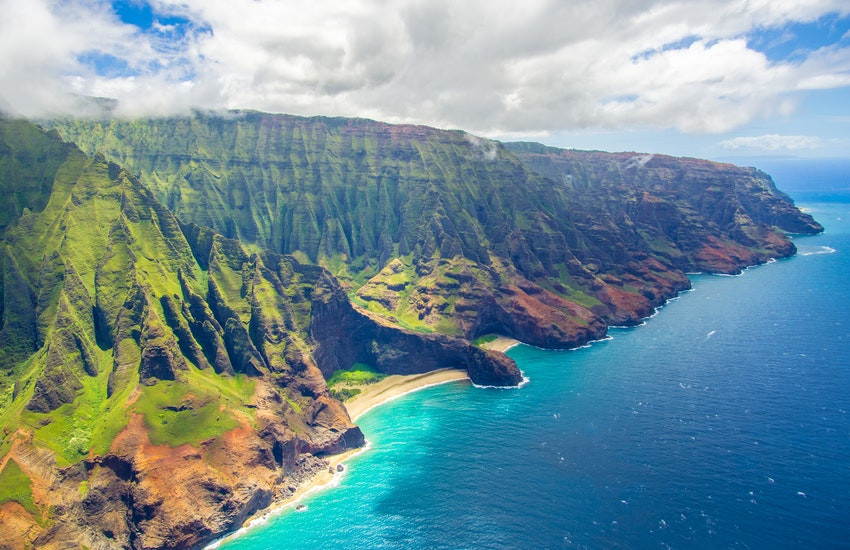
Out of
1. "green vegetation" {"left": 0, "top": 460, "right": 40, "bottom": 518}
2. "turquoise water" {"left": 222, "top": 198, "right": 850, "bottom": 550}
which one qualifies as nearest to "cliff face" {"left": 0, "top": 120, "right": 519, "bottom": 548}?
"green vegetation" {"left": 0, "top": 460, "right": 40, "bottom": 518}

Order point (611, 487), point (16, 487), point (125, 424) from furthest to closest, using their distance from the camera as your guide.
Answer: point (125, 424)
point (611, 487)
point (16, 487)

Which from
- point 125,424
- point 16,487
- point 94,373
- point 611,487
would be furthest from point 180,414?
point 611,487

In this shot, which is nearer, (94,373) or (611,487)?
(611,487)

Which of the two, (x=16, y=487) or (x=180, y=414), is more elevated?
(x=180, y=414)

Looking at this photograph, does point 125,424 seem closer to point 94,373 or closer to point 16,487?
point 16,487

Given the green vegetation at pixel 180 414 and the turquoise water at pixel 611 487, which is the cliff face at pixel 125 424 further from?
the turquoise water at pixel 611 487


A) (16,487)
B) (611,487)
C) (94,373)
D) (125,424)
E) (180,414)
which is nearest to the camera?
(16,487)

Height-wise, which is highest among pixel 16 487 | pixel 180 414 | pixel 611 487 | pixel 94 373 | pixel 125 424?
pixel 94 373

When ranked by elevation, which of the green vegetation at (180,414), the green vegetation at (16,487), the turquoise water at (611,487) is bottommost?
the turquoise water at (611,487)

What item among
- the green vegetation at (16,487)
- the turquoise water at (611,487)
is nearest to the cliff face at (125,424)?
the green vegetation at (16,487)

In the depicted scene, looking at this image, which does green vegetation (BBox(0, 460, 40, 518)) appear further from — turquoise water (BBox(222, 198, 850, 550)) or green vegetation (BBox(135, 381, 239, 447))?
turquoise water (BBox(222, 198, 850, 550))
